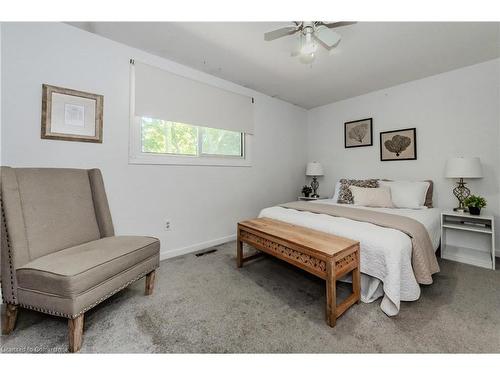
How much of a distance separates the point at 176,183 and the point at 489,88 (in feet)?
12.9

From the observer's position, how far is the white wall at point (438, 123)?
250cm

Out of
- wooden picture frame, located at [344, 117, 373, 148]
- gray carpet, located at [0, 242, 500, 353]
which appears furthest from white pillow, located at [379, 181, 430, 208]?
wooden picture frame, located at [344, 117, 373, 148]

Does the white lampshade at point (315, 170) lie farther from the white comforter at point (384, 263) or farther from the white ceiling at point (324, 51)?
the white comforter at point (384, 263)

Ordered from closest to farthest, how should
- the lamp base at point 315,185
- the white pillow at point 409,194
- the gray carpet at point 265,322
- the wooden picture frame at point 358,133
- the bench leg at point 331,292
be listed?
the gray carpet at point 265,322 < the bench leg at point 331,292 < the white pillow at point 409,194 < the wooden picture frame at point 358,133 < the lamp base at point 315,185

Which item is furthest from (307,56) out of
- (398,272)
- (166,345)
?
(166,345)

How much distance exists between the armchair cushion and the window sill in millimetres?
1064

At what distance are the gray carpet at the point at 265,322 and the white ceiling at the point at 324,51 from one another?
7.49 ft

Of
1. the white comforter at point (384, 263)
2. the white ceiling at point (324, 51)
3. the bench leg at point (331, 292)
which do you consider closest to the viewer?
the bench leg at point (331, 292)

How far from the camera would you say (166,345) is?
49.0 inches

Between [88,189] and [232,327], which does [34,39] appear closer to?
[88,189]

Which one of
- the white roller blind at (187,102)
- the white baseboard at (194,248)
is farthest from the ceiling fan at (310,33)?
the white baseboard at (194,248)

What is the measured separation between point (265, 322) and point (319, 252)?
0.61 meters

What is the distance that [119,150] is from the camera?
221 cm

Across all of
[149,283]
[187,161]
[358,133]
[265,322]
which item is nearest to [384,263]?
[265,322]
